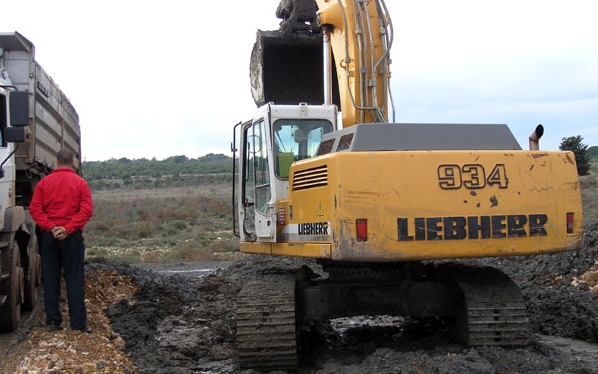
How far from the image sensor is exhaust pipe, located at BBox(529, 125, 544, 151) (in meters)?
6.76

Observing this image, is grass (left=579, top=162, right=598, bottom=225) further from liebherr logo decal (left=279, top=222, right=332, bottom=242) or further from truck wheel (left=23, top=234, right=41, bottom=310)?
truck wheel (left=23, top=234, right=41, bottom=310)

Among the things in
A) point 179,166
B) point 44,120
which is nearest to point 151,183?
point 179,166

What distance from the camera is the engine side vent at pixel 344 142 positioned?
6.52 metres

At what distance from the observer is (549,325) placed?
830 cm

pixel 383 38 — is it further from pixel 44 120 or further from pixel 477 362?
pixel 44 120

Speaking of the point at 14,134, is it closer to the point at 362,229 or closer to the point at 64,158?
the point at 64,158

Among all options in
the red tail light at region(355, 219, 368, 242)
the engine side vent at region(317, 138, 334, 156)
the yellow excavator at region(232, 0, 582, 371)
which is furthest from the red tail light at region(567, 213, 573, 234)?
the engine side vent at region(317, 138, 334, 156)

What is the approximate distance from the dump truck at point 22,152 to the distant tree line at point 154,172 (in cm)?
5725

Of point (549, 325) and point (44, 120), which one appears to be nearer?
point (549, 325)

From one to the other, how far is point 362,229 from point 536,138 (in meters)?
2.04

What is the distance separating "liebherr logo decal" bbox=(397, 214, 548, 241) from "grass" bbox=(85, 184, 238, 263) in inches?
606

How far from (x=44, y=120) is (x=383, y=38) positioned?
17.4 ft

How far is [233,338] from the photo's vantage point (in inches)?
327

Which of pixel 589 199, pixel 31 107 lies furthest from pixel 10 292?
pixel 589 199
